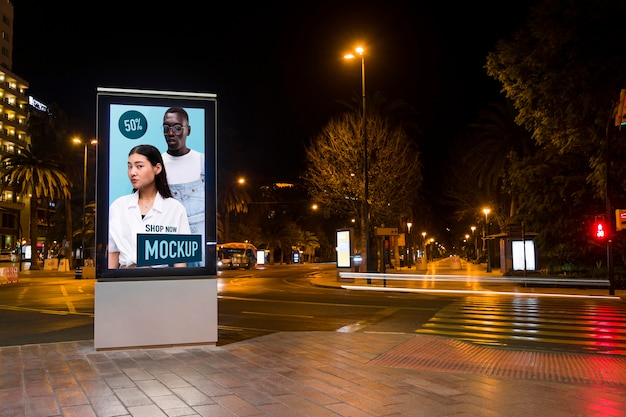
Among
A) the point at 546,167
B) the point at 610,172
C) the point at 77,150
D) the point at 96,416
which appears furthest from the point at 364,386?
the point at 77,150

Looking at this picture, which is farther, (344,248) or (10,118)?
(10,118)

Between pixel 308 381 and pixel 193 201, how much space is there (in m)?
3.94

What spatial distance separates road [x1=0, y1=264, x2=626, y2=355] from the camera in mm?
11109

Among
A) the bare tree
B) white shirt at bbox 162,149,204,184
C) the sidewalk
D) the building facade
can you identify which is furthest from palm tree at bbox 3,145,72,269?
white shirt at bbox 162,149,204,184

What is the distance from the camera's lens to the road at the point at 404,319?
11.1m

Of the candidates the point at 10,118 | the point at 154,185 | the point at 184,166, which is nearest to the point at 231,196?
→ the point at 184,166

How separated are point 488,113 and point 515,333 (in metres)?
34.7

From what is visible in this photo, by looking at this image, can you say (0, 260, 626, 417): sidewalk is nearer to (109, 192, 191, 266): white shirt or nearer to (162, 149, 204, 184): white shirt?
(109, 192, 191, 266): white shirt

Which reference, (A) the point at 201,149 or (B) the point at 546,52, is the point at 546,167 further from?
(A) the point at 201,149

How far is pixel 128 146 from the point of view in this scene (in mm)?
9234

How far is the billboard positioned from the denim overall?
2cm

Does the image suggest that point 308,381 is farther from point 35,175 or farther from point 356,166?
point 35,175

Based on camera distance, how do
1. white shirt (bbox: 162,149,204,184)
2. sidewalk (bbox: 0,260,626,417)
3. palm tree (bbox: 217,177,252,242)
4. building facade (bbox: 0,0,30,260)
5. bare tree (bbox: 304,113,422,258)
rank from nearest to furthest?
sidewalk (bbox: 0,260,626,417)
white shirt (bbox: 162,149,204,184)
bare tree (bbox: 304,113,422,258)
palm tree (bbox: 217,177,252,242)
building facade (bbox: 0,0,30,260)

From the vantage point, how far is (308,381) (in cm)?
714
